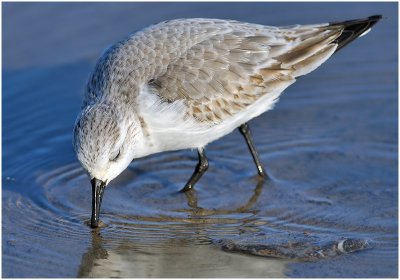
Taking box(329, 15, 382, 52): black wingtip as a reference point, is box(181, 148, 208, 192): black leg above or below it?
below

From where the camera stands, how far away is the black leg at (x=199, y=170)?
28.1ft

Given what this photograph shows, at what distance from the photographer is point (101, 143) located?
283 inches

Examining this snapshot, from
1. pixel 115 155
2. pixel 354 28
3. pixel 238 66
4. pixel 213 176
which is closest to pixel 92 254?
pixel 115 155

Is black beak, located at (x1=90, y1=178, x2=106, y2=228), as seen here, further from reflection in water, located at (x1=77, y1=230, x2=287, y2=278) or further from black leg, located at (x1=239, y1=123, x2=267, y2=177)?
black leg, located at (x1=239, y1=123, x2=267, y2=177)

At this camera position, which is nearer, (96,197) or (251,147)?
(96,197)

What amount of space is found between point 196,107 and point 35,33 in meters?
3.80

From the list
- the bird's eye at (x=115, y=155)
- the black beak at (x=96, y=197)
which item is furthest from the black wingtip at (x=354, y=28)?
the black beak at (x=96, y=197)

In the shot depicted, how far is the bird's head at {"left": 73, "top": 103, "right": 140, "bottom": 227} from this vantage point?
716cm

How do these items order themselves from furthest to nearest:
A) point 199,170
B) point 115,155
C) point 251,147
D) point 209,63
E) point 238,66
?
point 251,147, point 199,170, point 238,66, point 209,63, point 115,155

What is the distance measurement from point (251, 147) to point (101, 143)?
2.12 metres

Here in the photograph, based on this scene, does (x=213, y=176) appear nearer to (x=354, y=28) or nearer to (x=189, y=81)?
(x=189, y=81)

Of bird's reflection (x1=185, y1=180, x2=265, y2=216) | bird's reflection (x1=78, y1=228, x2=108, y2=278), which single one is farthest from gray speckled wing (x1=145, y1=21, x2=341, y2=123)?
bird's reflection (x1=78, y1=228, x2=108, y2=278)

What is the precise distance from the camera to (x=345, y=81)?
10352 mm

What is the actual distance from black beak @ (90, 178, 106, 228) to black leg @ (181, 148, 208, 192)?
1.29 meters
